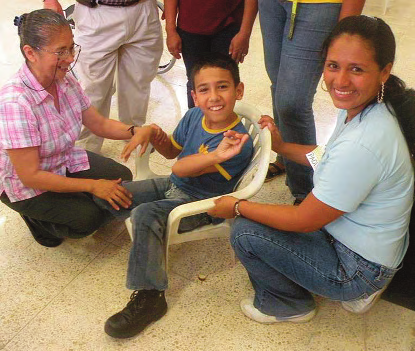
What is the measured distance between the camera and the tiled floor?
1549 millimetres

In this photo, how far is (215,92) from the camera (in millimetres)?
1529

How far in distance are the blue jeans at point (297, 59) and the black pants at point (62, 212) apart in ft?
2.97

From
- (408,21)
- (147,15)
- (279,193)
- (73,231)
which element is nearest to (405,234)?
(279,193)

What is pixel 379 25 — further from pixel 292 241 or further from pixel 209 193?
pixel 209 193

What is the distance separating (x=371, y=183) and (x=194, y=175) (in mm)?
→ 655

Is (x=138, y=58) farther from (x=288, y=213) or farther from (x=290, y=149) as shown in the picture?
(x=288, y=213)

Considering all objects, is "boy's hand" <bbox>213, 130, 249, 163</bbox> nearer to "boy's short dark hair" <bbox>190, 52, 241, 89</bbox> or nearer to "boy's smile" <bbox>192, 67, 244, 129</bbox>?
"boy's smile" <bbox>192, 67, 244, 129</bbox>

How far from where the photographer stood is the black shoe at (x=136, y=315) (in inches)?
60.4

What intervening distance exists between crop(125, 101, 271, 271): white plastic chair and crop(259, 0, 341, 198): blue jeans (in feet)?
0.55

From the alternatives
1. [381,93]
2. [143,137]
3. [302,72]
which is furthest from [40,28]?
[381,93]

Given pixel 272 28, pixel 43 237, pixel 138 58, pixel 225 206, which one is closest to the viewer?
pixel 225 206

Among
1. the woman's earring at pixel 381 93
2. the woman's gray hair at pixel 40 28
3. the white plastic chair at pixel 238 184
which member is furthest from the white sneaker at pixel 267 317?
the woman's gray hair at pixel 40 28

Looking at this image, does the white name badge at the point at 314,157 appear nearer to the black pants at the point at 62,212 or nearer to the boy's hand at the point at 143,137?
the boy's hand at the point at 143,137

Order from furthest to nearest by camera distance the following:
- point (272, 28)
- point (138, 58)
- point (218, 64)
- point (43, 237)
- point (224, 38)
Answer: point (138, 58)
point (224, 38)
point (43, 237)
point (272, 28)
point (218, 64)
